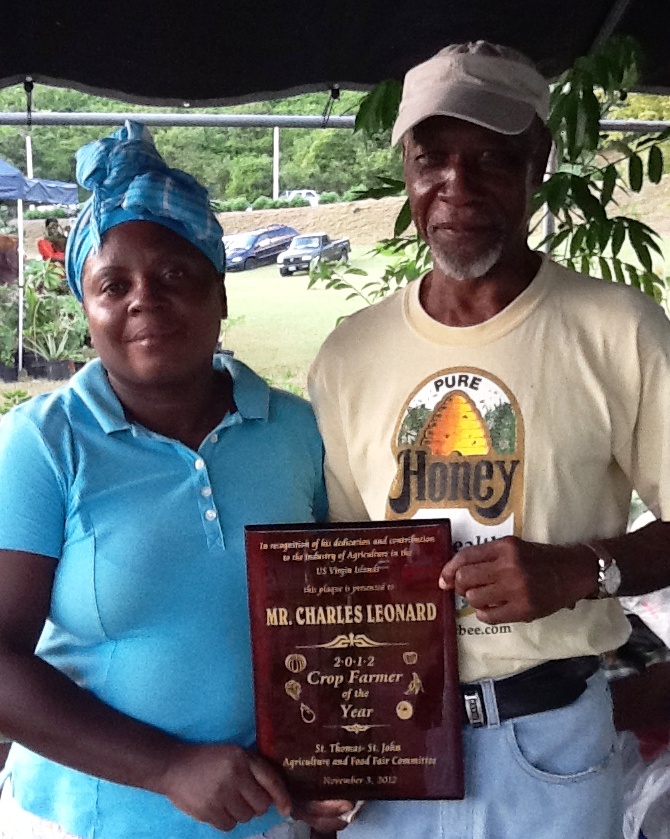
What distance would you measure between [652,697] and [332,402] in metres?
1.50

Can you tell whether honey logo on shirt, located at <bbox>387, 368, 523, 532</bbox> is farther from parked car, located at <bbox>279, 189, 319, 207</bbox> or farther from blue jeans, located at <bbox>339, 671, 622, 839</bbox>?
parked car, located at <bbox>279, 189, 319, 207</bbox>

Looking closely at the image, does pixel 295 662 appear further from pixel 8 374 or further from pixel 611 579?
pixel 8 374

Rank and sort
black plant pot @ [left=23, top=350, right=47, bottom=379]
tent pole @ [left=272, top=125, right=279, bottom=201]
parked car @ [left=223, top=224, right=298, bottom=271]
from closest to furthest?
tent pole @ [left=272, top=125, right=279, bottom=201] < parked car @ [left=223, top=224, right=298, bottom=271] < black plant pot @ [left=23, top=350, right=47, bottom=379]

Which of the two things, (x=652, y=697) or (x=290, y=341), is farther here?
(x=290, y=341)

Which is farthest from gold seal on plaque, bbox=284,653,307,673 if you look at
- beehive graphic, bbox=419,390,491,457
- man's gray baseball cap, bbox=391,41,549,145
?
man's gray baseball cap, bbox=391,41,549,145

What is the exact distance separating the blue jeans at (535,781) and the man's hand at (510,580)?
0.74 feet

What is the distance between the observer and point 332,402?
4.92ft

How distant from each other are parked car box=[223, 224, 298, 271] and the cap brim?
3450 millimetres

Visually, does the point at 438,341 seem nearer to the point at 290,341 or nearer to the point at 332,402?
the point at 332,402

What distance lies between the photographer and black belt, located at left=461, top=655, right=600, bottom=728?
1335mm

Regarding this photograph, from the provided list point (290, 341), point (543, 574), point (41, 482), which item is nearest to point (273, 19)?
point (41, 482)

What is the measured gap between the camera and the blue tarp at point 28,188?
495cm

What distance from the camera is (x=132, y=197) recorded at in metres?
1.31

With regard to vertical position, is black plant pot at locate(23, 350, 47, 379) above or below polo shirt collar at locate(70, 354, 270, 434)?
below
